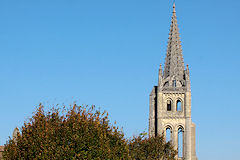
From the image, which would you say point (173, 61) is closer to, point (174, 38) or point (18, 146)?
point (174, 38)

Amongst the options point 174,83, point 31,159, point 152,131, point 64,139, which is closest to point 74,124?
point 64,139

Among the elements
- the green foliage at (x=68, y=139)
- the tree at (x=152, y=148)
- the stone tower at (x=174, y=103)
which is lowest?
the green foliage at (x=68, y=139)

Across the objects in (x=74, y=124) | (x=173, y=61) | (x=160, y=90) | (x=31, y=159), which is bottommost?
(x=31, y=159)

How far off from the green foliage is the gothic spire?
5238 cm

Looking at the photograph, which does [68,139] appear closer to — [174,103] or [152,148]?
[152,148]

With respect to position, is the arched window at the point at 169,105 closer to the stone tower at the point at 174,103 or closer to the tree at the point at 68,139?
the stone tower at the point at 174,103

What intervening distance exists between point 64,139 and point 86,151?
1897 millimetres

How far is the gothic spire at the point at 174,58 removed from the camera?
304 feet

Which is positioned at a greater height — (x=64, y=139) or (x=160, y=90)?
(x=160, y=90)

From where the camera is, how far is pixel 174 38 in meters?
94.8

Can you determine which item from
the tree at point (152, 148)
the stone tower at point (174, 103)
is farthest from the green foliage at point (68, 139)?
the stone tower at point (174, 103)

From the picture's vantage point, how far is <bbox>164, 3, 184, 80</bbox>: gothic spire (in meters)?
92.7

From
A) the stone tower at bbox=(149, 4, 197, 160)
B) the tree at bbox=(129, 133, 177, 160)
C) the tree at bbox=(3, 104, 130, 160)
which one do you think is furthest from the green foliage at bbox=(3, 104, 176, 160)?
the stone tower at bbox=(149, 4, 197, 160)

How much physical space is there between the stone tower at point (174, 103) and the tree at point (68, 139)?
45629 mm
